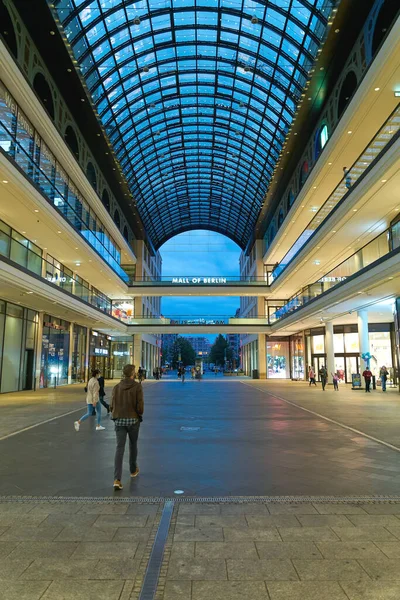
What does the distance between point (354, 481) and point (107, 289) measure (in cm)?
4106

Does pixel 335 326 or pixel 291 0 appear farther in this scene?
pixel 335 326

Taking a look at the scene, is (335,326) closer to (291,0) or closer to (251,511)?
(291,0)

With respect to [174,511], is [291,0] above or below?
above

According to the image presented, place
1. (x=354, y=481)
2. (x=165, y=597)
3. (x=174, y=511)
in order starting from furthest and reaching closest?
1. (x=354, y=481)
2. (x=174, y=511)
3. (x=165, y=597)

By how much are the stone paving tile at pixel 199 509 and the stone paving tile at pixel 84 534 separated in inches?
35.4

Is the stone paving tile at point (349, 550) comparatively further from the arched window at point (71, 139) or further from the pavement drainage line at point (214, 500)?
the arched window at point (71, 139)

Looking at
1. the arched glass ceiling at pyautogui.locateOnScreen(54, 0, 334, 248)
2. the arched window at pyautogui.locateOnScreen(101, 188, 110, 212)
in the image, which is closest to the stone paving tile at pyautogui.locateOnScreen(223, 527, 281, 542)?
the arched glass ceiling at pyautogui.locateOnScreen(54, 0, 334, 248)

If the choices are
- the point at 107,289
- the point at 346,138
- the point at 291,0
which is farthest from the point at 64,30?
the point at 107,289

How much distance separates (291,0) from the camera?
21.0 meters

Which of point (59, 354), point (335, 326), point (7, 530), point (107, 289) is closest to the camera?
point (7, 530)

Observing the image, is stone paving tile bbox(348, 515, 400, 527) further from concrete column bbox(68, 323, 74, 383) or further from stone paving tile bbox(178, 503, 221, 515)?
concrete column bbox(68, 323, 74, 383)

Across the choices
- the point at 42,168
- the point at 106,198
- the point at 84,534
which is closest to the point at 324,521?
the point at 84,534

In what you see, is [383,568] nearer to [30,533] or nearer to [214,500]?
[214,500]

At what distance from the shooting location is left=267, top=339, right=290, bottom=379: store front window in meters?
50.6
